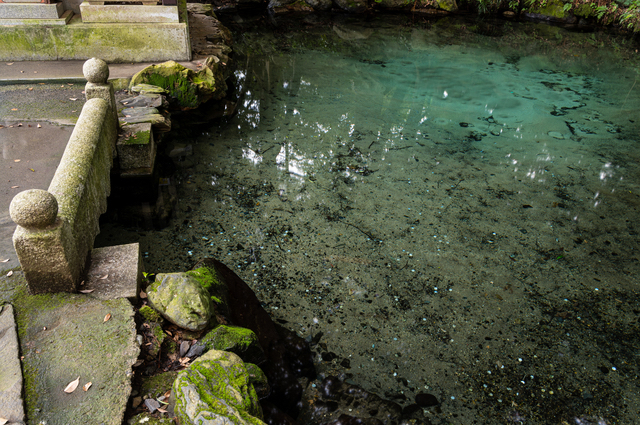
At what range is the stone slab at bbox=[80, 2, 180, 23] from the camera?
727 cm

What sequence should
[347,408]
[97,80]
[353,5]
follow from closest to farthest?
[347,408]
[97,80]
[353,5]

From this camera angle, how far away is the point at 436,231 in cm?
547

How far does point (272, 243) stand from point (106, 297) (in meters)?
2.29

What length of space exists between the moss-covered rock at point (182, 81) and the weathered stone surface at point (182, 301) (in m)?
4.55

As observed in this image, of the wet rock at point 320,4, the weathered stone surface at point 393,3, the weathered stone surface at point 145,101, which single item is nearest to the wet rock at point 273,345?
the weathered stone surface at point 145,101

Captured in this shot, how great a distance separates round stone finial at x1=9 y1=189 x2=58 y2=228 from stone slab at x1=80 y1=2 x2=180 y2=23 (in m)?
5.99

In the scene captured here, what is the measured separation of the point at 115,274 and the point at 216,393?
1432 millimetres

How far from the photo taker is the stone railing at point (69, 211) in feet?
8.73

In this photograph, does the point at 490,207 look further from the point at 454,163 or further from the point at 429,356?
the point at 429,356

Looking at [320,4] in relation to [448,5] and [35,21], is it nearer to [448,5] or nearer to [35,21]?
[448,5]

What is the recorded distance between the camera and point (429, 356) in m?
3.91

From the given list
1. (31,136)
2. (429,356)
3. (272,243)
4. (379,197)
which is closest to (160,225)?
(272,243)

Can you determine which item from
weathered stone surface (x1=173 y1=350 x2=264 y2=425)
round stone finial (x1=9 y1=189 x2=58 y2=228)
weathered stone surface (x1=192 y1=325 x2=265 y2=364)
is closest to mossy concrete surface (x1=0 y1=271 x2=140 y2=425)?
weathered stone surface (x1=173 y1=350 x2=264 y2=425)

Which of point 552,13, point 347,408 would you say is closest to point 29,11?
point 347,408
